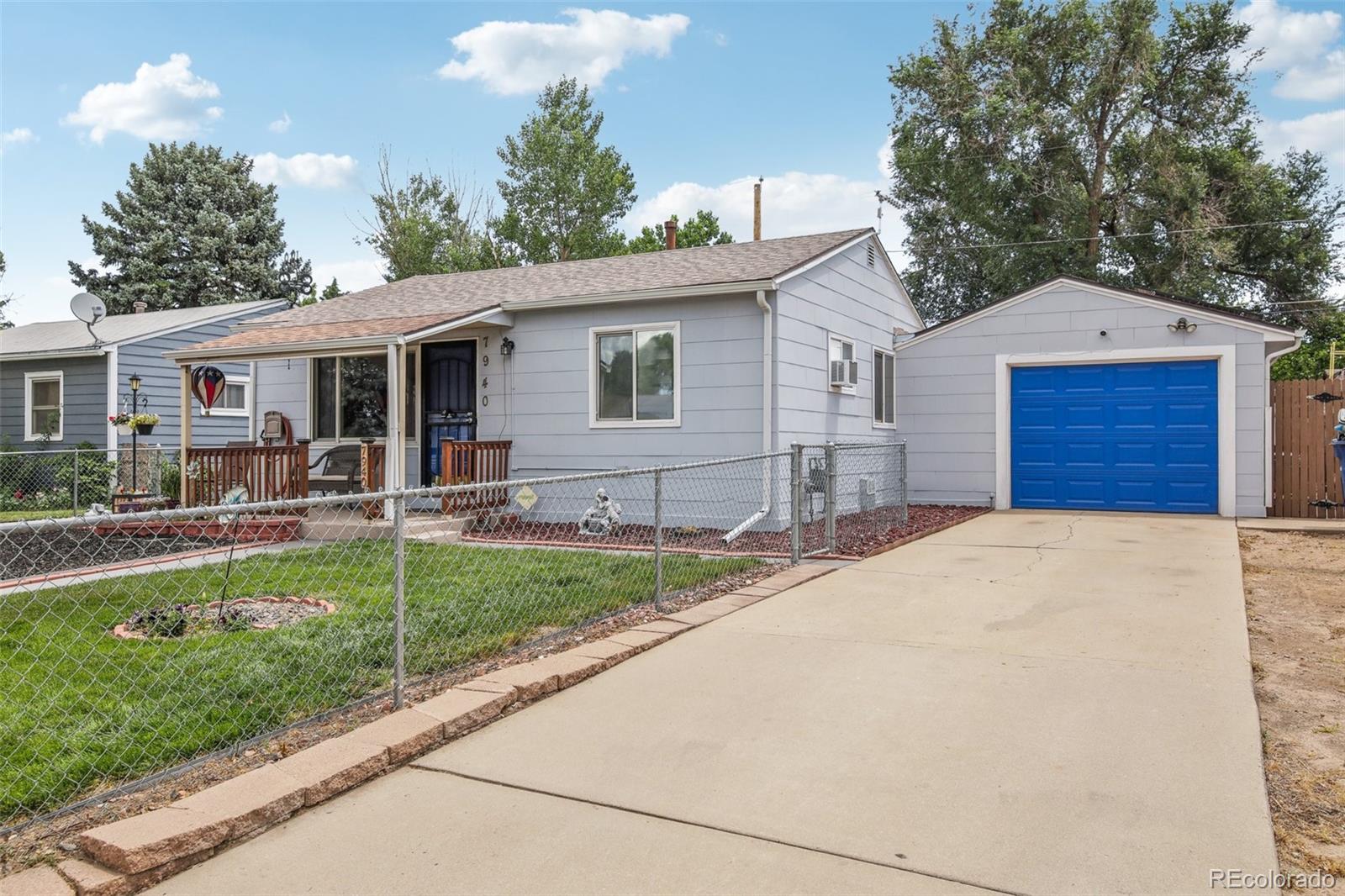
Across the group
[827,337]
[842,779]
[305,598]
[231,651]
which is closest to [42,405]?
[305,598]

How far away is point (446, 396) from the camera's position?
38.3 ft

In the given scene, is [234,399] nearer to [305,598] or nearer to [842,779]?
[305,598]

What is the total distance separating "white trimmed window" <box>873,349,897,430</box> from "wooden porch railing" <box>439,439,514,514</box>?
17.9 ft

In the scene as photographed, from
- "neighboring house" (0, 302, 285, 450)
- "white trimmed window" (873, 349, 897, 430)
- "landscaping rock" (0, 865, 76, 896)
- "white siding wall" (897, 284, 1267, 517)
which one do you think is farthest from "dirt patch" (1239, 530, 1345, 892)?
"neighboring house" (0, 302, 285, 450)

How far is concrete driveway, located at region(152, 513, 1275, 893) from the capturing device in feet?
7.82

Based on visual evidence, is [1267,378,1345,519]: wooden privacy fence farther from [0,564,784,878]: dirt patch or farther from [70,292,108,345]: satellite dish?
[70,292,108,345]: satellite dish

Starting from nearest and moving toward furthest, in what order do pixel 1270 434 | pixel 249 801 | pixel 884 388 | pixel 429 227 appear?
1. pixel 249 801
2. pixel 1270 434
3. pixel 884 388
4. pixel 429 227

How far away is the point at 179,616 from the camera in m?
4.91

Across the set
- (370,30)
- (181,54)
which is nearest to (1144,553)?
(370,30)

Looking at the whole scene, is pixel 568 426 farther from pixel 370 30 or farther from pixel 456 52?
pixel 456 52

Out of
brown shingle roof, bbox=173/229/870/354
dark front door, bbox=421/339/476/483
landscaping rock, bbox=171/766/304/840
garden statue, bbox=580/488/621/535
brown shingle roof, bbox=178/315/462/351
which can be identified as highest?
brown shingle roof, bbox=173/229/870/354

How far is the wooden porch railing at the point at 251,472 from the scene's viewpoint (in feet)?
34.2

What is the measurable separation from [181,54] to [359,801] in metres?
23.8

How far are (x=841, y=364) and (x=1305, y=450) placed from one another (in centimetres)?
620
